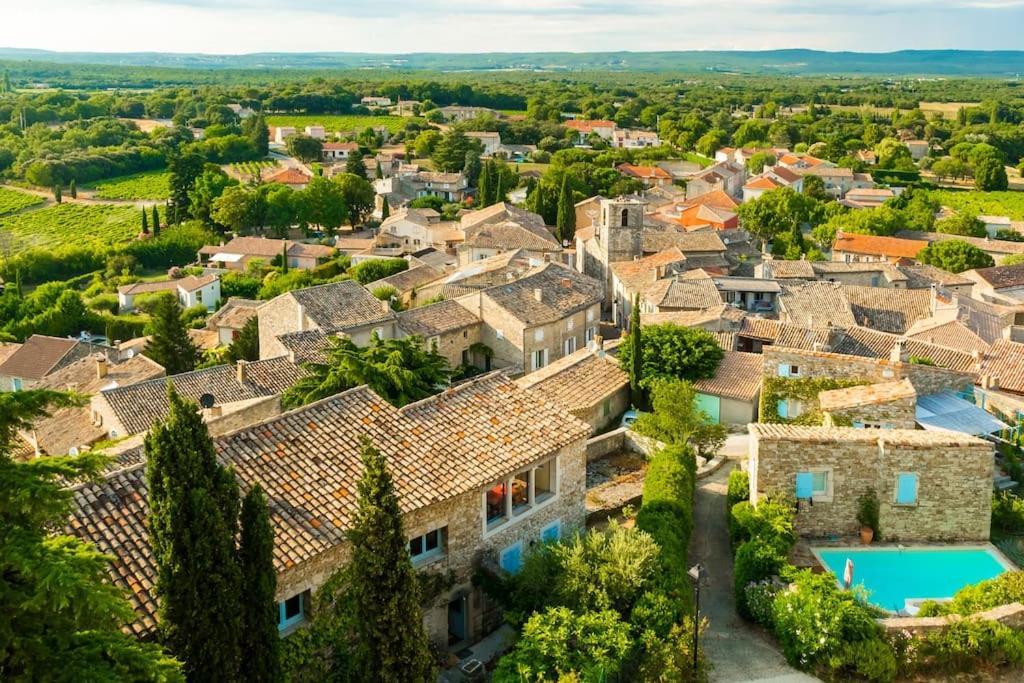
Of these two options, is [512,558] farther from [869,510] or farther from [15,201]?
[15,201]

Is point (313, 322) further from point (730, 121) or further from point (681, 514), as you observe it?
point (730, 121)

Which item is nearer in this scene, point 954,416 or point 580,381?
point 954,416

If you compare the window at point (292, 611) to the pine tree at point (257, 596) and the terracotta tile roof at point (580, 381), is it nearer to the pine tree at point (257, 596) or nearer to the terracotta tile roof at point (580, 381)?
the pine tree at point (257, 596)

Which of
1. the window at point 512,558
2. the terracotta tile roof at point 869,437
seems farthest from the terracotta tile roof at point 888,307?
the window at point 512,558

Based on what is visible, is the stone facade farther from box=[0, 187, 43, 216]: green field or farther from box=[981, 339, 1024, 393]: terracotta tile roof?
box=[0, 187, 43, 216]: green field

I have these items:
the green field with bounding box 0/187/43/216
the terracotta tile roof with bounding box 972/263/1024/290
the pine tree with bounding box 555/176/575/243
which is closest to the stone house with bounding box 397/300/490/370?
the pine tree with bounding box 555/176/575/243

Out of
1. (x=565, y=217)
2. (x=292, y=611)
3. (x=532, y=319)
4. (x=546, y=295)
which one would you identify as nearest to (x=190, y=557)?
(x=292, y=611)

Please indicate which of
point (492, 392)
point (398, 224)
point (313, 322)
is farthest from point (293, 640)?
point (398, 224)
